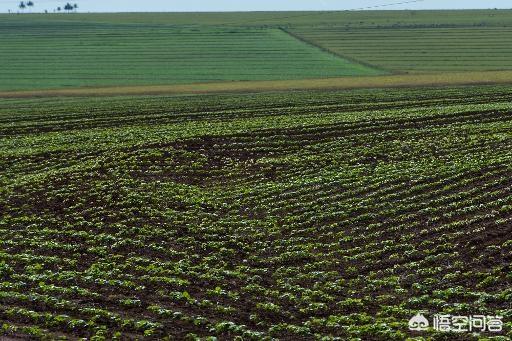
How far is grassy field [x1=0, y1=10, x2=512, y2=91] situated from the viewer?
84625 mm

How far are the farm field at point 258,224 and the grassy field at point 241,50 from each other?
3779 centimetres

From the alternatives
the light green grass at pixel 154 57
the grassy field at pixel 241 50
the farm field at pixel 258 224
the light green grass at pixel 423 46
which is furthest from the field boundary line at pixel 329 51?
the farm field at pixel 258 224

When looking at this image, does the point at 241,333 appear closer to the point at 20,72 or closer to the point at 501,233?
the point at 501,233

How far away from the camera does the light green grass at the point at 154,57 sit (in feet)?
273

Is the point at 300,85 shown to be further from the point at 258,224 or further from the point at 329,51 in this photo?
the point at 258,224

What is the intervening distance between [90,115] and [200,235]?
28.8 meters

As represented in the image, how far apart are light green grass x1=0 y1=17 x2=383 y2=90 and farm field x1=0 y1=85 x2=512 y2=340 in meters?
35.7

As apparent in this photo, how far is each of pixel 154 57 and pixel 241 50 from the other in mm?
14300

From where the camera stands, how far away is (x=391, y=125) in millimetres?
42812

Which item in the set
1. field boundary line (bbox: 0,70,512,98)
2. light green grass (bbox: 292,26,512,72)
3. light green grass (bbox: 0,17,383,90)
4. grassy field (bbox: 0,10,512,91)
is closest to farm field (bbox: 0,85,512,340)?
field boundary line (bbox: 0,70,512,98)

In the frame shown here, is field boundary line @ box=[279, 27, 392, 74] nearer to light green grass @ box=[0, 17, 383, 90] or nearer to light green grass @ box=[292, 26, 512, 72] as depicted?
light green grass @ box=[292, 26, 512, 72]

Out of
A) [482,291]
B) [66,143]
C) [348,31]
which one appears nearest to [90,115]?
[66,143]

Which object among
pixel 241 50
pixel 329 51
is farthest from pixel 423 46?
pixel 241 50

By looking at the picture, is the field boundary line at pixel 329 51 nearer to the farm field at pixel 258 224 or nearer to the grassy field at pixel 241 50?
the grassy field at pixel 241 50
